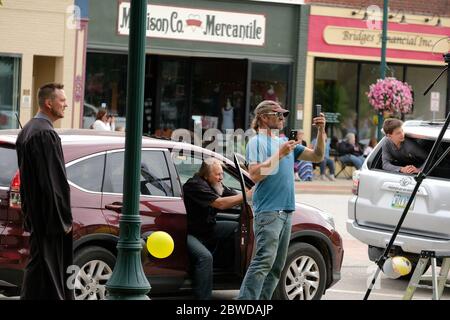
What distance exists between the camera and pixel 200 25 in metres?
30.1

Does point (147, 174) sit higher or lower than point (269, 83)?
lower

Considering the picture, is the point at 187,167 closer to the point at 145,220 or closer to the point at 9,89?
the point at 145,220

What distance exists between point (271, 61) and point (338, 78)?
8.52 ft

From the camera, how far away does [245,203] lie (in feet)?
30.5

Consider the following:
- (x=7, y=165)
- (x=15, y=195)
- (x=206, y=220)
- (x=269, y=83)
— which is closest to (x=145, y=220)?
(x=206, y=220)

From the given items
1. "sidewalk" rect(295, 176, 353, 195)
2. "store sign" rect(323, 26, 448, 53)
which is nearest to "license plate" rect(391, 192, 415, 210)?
"sidewalk" rect(295, 176, 353, 195)

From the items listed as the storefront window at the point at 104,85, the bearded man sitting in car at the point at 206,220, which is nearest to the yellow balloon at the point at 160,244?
the bearded man sitting in car at the point at 206,220

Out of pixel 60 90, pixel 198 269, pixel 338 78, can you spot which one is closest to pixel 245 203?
pixel 198 269

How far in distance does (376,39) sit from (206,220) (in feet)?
79.5

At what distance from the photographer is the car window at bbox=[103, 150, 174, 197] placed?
9.16 metres

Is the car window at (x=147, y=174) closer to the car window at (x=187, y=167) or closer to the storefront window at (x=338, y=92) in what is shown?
the car window at (x=187, y=167)

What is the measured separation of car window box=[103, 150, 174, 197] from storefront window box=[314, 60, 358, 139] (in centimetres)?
2304

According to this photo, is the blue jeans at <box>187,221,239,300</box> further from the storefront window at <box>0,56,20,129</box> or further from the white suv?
the storefront window at <box>0,56,20,129</box>
